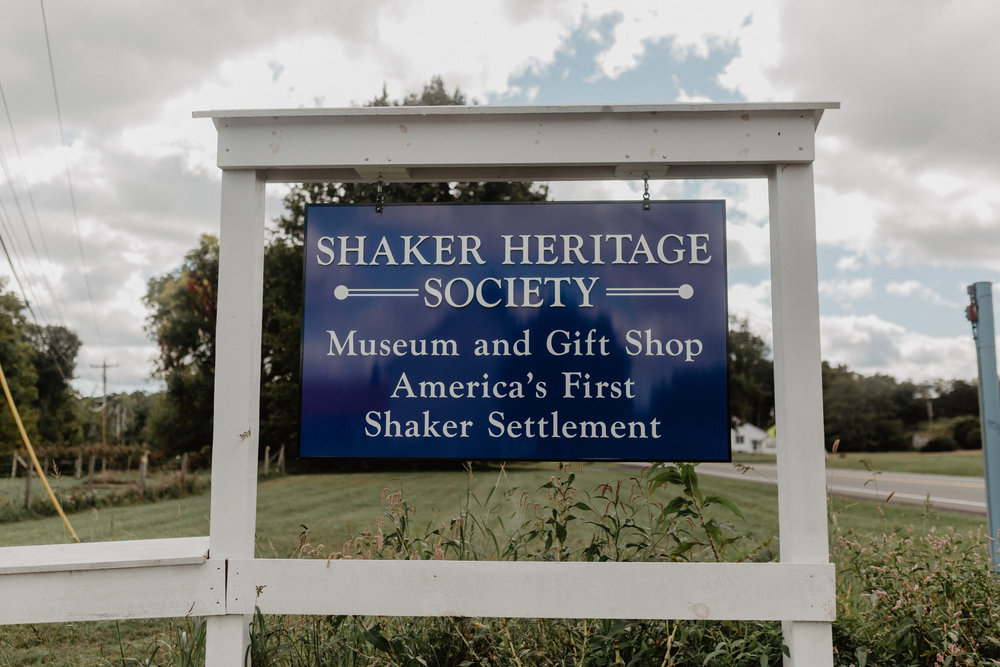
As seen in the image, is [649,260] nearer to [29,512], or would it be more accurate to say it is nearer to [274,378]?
[29,512]

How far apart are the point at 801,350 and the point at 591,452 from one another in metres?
0.92

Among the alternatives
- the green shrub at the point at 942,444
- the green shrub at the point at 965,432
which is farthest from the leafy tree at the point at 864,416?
the green shrub at the point at 965,432

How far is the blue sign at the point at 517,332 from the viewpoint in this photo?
273cm

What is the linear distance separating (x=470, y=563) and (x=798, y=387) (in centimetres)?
145

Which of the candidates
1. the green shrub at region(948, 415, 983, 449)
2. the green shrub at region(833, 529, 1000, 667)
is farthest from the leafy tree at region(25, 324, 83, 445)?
the green shrub at region(948, 415, 983, 449)

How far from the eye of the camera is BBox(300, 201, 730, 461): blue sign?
2.73m

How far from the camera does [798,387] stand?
2.63m

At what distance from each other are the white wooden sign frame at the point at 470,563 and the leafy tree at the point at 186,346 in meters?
22.2

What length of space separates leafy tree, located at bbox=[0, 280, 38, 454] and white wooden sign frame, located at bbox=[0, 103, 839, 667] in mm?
27353

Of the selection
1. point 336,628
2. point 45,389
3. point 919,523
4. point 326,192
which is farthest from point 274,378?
point 45,389

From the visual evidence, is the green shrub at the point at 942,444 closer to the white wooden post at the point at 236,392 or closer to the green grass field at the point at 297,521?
the green grass field at the point at 297,521

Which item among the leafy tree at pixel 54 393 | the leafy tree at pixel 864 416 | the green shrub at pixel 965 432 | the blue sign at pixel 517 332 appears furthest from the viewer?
the leafy tree at pixel 864 416

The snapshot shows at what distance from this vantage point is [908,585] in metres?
2.86

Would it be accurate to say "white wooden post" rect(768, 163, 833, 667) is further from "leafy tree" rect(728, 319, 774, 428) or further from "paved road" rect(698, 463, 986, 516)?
"leafy tree" rect(728, 319, 774, 428)
